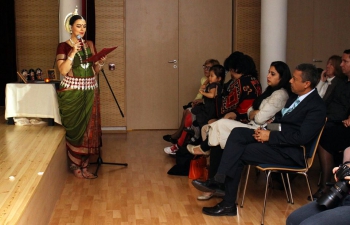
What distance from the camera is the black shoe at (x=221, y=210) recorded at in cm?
454

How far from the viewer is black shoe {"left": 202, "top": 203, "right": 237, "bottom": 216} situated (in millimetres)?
4539

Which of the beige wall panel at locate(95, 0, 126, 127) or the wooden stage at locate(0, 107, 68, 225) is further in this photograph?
the beige wall panel at locate(95, 0, 126, 127)

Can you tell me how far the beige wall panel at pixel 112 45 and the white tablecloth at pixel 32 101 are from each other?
197 cm

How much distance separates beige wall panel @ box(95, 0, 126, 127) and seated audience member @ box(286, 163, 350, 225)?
5.27m

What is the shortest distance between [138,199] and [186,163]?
105 cm

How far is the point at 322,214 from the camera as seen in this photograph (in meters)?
2.96

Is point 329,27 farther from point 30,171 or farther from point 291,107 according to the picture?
point 30,171

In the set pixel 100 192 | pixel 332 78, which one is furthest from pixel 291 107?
pixel 100 192

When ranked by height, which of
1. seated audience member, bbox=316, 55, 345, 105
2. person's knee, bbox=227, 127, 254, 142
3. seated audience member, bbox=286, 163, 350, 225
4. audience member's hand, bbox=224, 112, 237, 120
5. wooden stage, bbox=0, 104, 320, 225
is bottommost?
wooden stage, bbox=0, 104, 320, 225

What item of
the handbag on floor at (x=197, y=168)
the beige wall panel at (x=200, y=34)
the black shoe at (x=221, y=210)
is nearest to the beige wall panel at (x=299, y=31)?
the beige wall panel at (x=200, y=34)

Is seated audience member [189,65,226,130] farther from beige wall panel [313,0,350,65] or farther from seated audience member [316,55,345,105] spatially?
beige wall panel [313,0,350,65]

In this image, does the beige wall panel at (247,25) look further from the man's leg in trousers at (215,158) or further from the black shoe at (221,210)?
the black shoe at (221,210)

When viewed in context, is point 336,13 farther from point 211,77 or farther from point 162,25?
point 211,77

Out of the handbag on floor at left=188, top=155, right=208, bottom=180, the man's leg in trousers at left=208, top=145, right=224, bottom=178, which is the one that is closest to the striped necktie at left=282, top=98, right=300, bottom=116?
the man's leg in trousers at left=208, top=145, right=224, bottom=178
